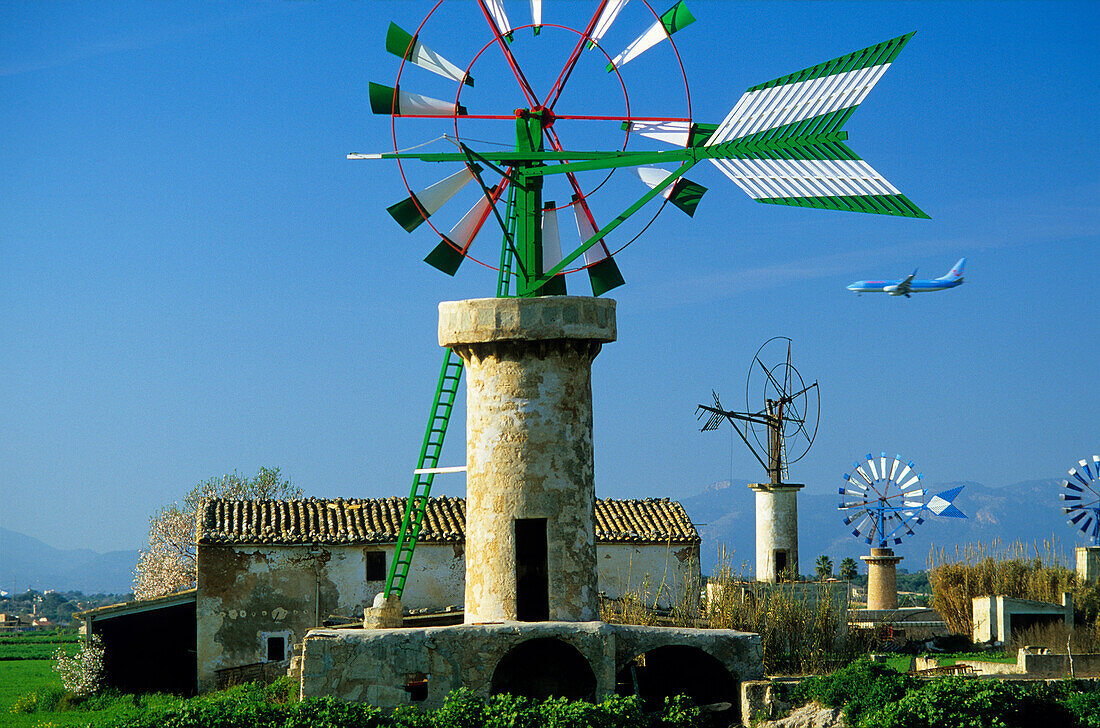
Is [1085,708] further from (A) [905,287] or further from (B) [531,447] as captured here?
(A) [905,287]

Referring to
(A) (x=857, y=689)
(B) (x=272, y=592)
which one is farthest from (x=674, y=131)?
(B) (x=272, y=592)

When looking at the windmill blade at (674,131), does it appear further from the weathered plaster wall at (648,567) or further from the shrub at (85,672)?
the shrub at (85,672)

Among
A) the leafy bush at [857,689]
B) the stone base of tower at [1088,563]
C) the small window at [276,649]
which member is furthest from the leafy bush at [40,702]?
the stone base of tower at [1088,563]

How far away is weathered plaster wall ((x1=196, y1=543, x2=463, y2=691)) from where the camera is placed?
26.6 metres

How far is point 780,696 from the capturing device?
54.7ft

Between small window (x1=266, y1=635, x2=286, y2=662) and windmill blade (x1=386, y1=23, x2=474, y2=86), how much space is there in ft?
46.4

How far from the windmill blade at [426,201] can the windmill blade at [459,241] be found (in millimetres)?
434

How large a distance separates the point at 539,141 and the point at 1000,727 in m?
10.5

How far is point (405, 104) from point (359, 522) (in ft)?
43.5

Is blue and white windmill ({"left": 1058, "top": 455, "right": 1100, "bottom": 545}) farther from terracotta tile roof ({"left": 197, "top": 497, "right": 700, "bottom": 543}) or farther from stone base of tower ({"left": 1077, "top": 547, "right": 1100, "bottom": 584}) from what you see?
terracotta tile roof ({"left": 197, "top": 497, "right": 700, "bottom": 543})

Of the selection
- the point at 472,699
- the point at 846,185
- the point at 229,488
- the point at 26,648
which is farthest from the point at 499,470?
the point at 26,648

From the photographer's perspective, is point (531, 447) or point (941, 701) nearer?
point (941, 701)

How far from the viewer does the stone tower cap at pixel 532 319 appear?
56.1ft

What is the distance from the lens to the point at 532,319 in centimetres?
1712
